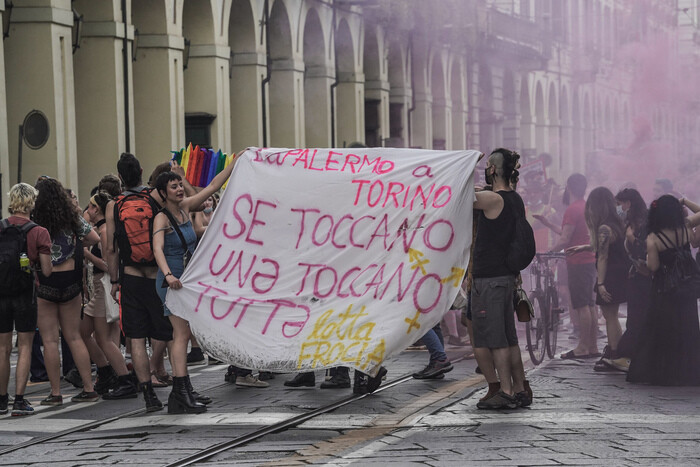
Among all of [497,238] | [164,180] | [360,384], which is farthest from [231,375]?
[497,238]

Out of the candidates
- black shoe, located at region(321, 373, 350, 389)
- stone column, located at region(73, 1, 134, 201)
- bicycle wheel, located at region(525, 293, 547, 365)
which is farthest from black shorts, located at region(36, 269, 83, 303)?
stone column, located at region(73, 1, 134, 201)

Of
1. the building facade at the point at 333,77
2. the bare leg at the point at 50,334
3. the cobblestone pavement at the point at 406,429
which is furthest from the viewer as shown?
the building facade at the point at 333,77

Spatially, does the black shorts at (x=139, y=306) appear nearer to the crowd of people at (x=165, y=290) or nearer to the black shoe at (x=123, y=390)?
the crowd of people at (x=165, y=290)

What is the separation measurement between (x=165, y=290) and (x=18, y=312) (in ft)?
3.69

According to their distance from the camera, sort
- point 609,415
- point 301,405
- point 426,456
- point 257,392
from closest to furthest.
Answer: point 426,456 < point 609,415 < point 301,405 < point 257,392

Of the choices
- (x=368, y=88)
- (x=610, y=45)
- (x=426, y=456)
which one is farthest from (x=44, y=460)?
(x=610, y=45)

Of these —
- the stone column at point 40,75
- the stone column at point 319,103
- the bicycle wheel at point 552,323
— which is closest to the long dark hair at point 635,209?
the bicycle wheel at point 552,323

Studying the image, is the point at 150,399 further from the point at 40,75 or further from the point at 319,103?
the point at 319,103

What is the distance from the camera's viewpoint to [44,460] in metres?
7.98

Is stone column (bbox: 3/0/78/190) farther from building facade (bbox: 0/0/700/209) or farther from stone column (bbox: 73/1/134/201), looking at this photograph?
stone column (bbox: 73/1/134/201)

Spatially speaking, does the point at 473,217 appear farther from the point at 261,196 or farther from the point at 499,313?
the point at 261,196

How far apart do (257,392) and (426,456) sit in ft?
10.7

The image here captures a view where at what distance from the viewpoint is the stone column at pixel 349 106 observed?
32781mm

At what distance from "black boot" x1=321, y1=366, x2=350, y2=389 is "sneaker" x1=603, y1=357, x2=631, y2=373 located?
2483 mm
